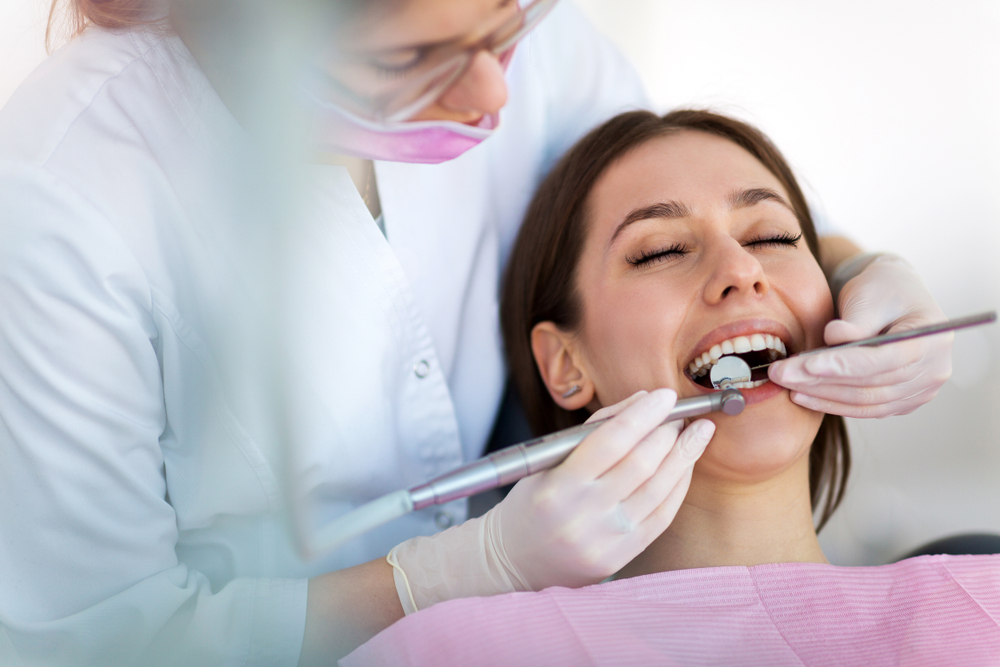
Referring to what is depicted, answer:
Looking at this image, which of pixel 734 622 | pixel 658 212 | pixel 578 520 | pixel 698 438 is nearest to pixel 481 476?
pixel 578 520

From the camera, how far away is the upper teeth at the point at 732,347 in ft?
3.24

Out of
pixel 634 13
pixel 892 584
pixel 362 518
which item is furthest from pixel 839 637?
pixel 634 13

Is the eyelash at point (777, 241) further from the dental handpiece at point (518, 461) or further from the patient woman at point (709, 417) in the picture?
the dental handpiece at point (518, 461)

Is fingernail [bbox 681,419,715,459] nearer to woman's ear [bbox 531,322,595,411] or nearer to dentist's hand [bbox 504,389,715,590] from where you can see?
dentist's hand [bbox 504,389,715,590]

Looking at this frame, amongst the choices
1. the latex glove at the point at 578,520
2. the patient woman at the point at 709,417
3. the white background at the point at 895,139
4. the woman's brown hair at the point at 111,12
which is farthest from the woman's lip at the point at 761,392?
the woman's brown hair at the point at 111,12

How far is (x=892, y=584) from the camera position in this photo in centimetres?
96

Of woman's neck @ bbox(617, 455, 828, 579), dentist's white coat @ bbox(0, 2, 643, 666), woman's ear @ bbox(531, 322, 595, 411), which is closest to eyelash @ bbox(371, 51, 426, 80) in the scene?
dentist's white coat @ bbox(0, 2, 643, 666)

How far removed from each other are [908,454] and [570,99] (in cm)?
119

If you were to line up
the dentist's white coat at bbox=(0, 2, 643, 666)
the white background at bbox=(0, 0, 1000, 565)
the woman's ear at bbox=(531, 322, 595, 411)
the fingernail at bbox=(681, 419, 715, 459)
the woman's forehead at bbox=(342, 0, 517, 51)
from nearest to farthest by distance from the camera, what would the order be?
the woman's forehead at bbox=(342, 0, 517, 51) < the dentist's white coat at bbox=(0, 2, 643, 666) < the fingernail at bbox=(681, 419, 715, 459) < the woman's ear at bbox=(531, 322, 595, 411) < the white background at bbox=(0, 0, 1000, 565)

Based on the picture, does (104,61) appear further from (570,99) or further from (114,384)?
(570,99)

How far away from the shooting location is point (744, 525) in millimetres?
1061

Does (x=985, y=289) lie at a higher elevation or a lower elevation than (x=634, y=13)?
lower

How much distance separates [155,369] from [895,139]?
66.2 inches

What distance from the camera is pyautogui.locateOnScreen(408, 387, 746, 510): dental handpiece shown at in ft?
2.44
